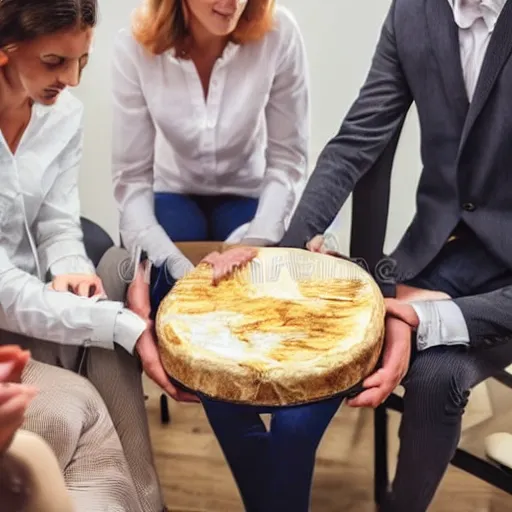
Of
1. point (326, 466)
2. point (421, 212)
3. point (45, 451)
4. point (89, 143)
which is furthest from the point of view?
point (326, 466)

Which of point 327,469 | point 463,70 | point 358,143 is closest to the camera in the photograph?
point 463,70

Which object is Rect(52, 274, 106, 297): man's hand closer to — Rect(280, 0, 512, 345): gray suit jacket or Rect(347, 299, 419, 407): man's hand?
Rect(280, 0, 512, 345): gray suit jacket

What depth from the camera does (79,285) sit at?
137 centimetres

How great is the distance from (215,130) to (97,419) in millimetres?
559

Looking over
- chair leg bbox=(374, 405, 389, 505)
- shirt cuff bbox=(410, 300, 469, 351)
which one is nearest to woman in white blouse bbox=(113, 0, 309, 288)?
shirt cuff bbox=(410, 300, 469, 351)

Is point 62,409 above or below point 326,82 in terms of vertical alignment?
below

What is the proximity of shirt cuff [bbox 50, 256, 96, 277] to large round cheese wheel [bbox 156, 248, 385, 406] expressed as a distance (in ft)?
0.59

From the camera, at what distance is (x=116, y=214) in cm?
171

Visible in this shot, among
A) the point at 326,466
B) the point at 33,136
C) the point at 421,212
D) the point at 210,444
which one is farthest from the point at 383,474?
the point at 33,136

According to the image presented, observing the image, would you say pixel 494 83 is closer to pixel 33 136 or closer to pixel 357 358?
pixel 357 358

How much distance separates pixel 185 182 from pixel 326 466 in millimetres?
667

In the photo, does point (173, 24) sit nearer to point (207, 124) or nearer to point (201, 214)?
point (207, 124)

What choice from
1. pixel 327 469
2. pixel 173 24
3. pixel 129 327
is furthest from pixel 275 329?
pixel 327 469

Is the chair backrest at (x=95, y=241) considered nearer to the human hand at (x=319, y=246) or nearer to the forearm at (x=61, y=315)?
the forearm at (x=61, y=315)
